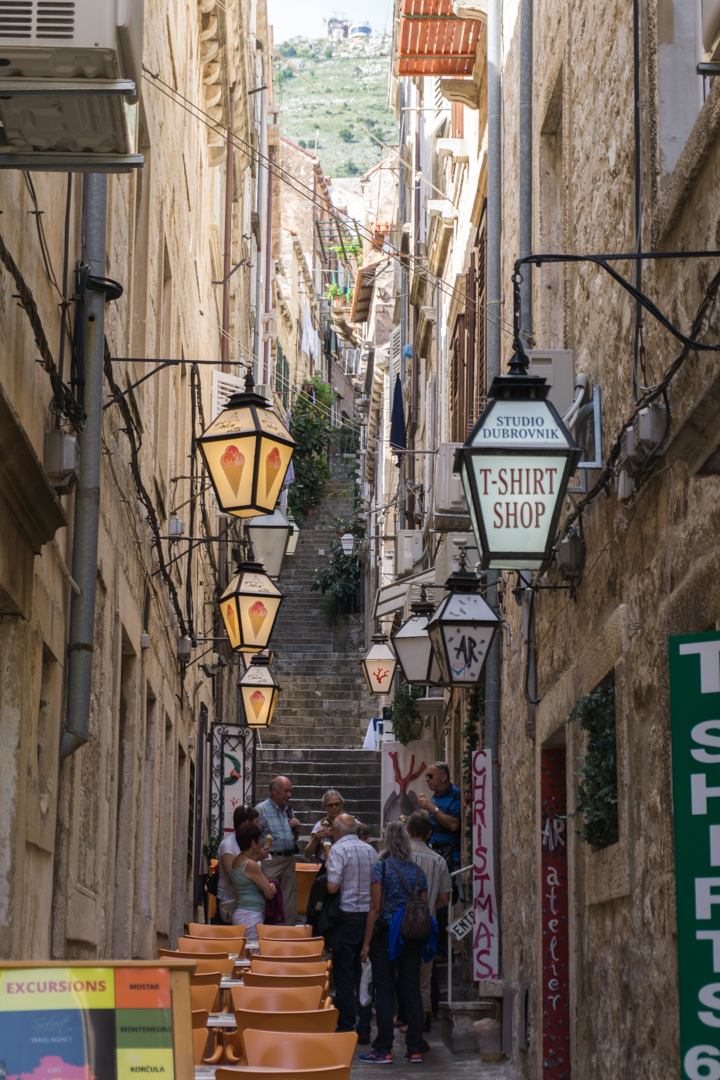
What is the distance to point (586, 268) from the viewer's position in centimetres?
707

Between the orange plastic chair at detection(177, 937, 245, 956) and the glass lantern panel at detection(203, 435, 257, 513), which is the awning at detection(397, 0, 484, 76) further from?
the orange plastic chair at detection(177, 937, 245, 956)

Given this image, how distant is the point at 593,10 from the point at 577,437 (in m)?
2.10

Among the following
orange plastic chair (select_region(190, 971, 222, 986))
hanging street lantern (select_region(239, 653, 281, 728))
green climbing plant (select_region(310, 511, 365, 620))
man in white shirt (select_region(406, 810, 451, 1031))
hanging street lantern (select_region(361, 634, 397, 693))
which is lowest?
orange plastic chair (select_region(190, 971, 222, 986))

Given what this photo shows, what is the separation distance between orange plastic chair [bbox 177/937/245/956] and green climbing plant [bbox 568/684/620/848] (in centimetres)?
358

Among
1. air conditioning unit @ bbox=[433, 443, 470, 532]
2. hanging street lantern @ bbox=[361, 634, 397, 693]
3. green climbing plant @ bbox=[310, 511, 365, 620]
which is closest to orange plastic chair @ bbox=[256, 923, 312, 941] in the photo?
air conditioning unit @ bbox=[433, 443, 470, 532]

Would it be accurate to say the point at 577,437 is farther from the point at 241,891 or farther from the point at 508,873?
the point at 241,891

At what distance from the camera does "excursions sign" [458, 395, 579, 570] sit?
548 centimetres

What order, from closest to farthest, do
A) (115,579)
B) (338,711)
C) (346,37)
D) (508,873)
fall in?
(115,579), (508,873), (338,711), (346,37)

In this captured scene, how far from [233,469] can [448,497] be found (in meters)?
3.54

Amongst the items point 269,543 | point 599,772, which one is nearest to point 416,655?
point 269,543

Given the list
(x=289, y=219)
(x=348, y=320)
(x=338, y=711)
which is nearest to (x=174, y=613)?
(x=338, y=711)

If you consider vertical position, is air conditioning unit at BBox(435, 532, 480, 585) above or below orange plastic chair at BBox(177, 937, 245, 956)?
above

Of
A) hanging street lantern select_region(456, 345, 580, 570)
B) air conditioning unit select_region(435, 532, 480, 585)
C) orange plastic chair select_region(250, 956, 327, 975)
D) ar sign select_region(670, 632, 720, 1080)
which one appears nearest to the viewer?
ar sign select_region(670, 632, 720, 1080)

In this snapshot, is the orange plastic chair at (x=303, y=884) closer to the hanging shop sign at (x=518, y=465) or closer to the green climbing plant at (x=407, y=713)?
the green climbing plant at (x=407, y=713)
